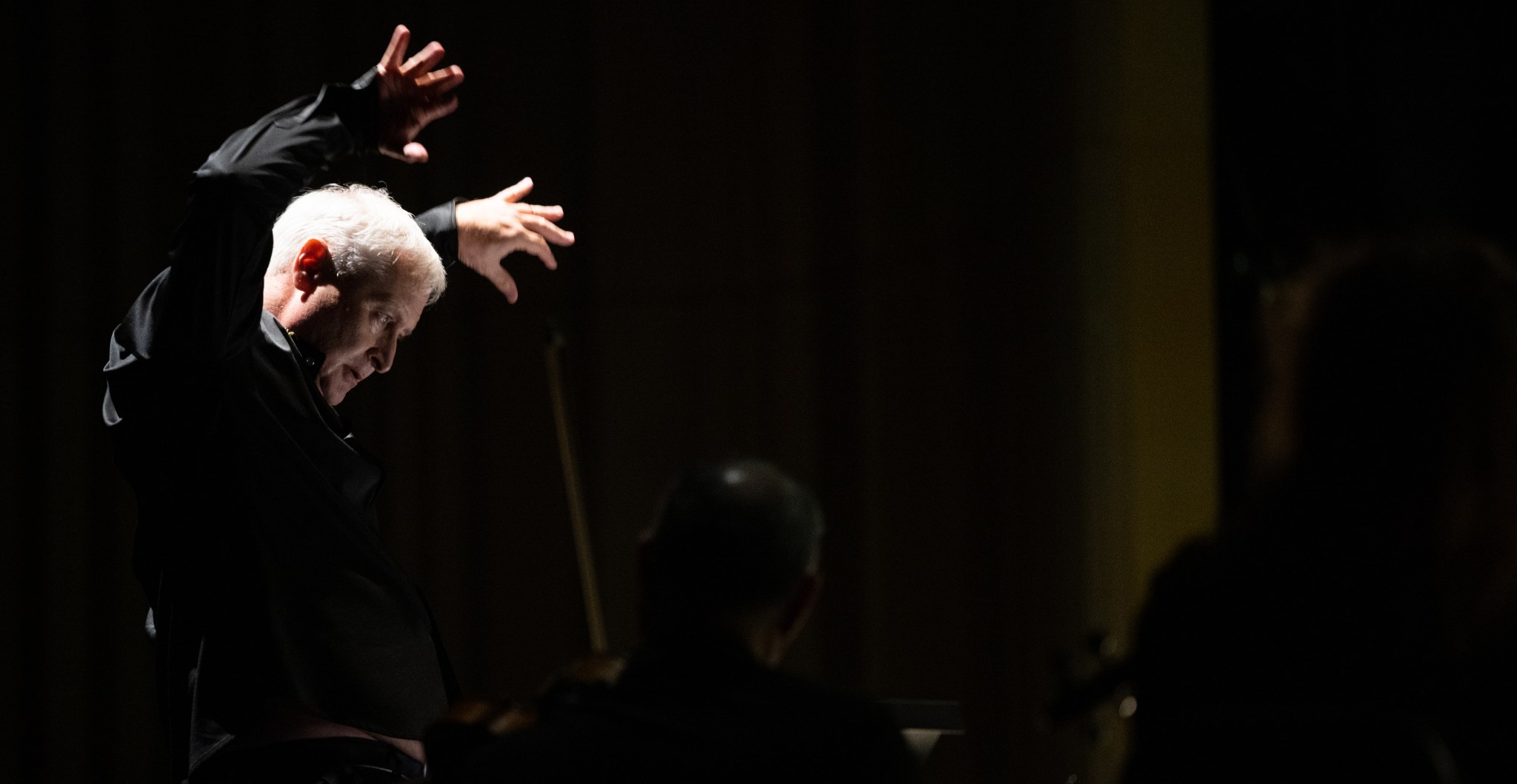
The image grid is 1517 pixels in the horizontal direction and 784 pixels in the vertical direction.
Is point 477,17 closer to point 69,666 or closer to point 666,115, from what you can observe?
point 666,115

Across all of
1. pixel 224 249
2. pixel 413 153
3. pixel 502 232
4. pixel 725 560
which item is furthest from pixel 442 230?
pixel 725 560

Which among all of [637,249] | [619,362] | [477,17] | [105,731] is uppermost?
[477,17]

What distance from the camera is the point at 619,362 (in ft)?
12.4

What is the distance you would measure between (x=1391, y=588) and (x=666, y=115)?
3.00m

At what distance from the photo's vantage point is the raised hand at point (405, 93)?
1.82 metres

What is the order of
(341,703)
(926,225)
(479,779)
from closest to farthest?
(479,779) < (341,703) < (926,225)

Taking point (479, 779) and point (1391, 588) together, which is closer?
point (1391, 588)

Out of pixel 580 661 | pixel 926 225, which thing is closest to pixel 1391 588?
pixel 580 661

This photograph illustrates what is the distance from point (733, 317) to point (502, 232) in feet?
5.04

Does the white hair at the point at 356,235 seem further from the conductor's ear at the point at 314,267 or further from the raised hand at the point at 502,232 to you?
the raised hand at the point at 502,232

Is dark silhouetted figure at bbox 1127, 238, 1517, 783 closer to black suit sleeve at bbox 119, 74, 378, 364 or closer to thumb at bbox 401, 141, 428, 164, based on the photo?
black suit sleeve at bbox 119, 74, 378, 364

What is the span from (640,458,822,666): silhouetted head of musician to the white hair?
860 millimetres

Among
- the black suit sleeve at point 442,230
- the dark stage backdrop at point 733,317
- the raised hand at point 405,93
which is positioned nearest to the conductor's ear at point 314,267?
the raised hand at point 405,93

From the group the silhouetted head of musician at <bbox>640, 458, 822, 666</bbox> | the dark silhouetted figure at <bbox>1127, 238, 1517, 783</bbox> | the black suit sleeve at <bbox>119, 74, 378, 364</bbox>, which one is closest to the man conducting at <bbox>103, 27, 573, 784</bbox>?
the black suit sleeve at <bbox>119, 74, 378, 364</bbox>
